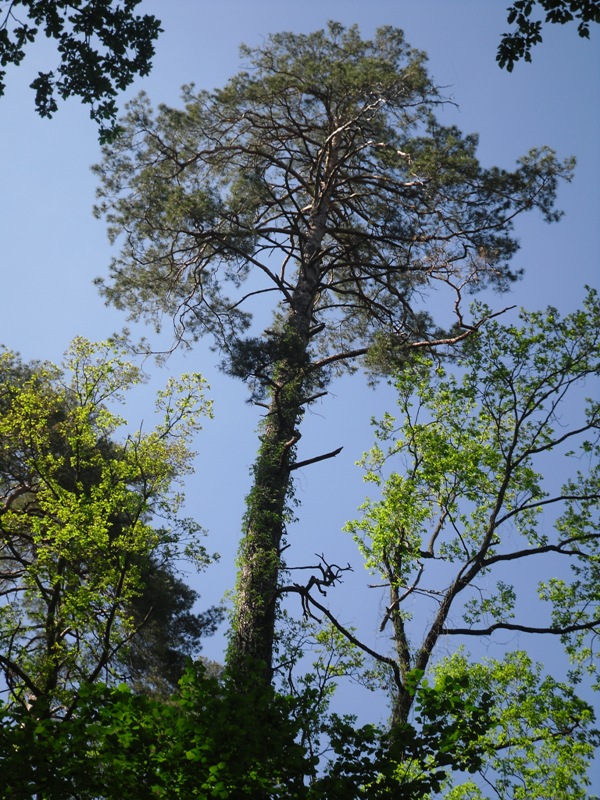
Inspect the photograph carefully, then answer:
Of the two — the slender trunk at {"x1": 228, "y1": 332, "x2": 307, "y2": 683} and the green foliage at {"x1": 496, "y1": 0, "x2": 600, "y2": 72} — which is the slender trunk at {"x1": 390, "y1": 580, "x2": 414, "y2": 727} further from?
the green foliage at {"x1": 496, "y1": 0, "x2": 600, "y2": 72}

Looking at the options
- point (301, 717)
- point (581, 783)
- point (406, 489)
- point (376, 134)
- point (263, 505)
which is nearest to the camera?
point (301, 717)

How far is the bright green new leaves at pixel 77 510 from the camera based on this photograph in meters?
12.3

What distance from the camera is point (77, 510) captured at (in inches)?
503

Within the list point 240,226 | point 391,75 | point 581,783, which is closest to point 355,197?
point 391,75

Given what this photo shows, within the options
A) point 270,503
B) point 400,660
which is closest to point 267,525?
point 270,503

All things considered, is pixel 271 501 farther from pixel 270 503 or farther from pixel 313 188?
pixel 313 188

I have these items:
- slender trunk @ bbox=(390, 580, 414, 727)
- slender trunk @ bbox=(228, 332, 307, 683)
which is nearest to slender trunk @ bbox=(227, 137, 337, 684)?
slender trunk @ bbox=(228, 332, 307, 683)

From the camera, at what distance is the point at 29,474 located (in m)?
16.2

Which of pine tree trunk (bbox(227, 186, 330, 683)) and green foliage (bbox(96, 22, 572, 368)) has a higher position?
green foliage (bbox(96, 22, 572, 368))

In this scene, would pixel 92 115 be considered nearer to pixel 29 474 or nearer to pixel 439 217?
pixel 439 217

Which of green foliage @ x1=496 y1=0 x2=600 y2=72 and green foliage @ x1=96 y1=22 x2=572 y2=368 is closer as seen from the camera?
green foliage @ x1=496 y1=0 x2=600 y2=72

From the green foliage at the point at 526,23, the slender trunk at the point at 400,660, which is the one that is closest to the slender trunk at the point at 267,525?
the slender trunk at the point at 400,660

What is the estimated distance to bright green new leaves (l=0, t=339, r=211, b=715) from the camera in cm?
1234

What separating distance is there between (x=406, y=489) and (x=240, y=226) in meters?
5.10
